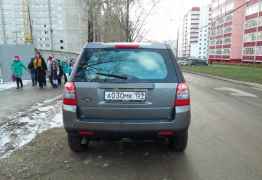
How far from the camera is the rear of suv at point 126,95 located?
10.7 ft

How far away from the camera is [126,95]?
3.28m

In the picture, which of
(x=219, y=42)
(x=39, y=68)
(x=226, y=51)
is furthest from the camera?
(x=219, y=42)

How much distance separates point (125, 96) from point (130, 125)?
1.29 feet

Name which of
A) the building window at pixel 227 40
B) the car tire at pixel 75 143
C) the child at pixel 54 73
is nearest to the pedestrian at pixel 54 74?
the child at pixel 54 73

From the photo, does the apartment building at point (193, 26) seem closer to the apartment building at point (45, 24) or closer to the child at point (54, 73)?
the apartment building at point (45, 24)

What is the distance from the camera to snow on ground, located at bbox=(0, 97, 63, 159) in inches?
172

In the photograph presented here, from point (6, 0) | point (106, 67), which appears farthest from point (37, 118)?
point (6, 0)

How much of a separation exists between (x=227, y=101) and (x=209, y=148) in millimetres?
4965

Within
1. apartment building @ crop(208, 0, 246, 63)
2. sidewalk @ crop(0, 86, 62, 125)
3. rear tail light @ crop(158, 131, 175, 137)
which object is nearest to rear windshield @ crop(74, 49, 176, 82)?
rear tail light @ crop(158, 131, 175, 137)

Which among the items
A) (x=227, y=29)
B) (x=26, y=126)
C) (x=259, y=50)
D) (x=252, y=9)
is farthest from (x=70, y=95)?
(x=227, y=29)

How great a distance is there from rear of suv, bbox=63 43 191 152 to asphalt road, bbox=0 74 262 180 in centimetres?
48

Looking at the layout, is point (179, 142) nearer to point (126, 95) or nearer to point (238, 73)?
point (126, 95)

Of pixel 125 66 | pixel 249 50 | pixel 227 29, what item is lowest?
pixel 125 66

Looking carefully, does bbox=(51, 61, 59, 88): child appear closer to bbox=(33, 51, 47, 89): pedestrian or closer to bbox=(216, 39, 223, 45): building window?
bbox=(33, 51, 47, 89): pedestrian
